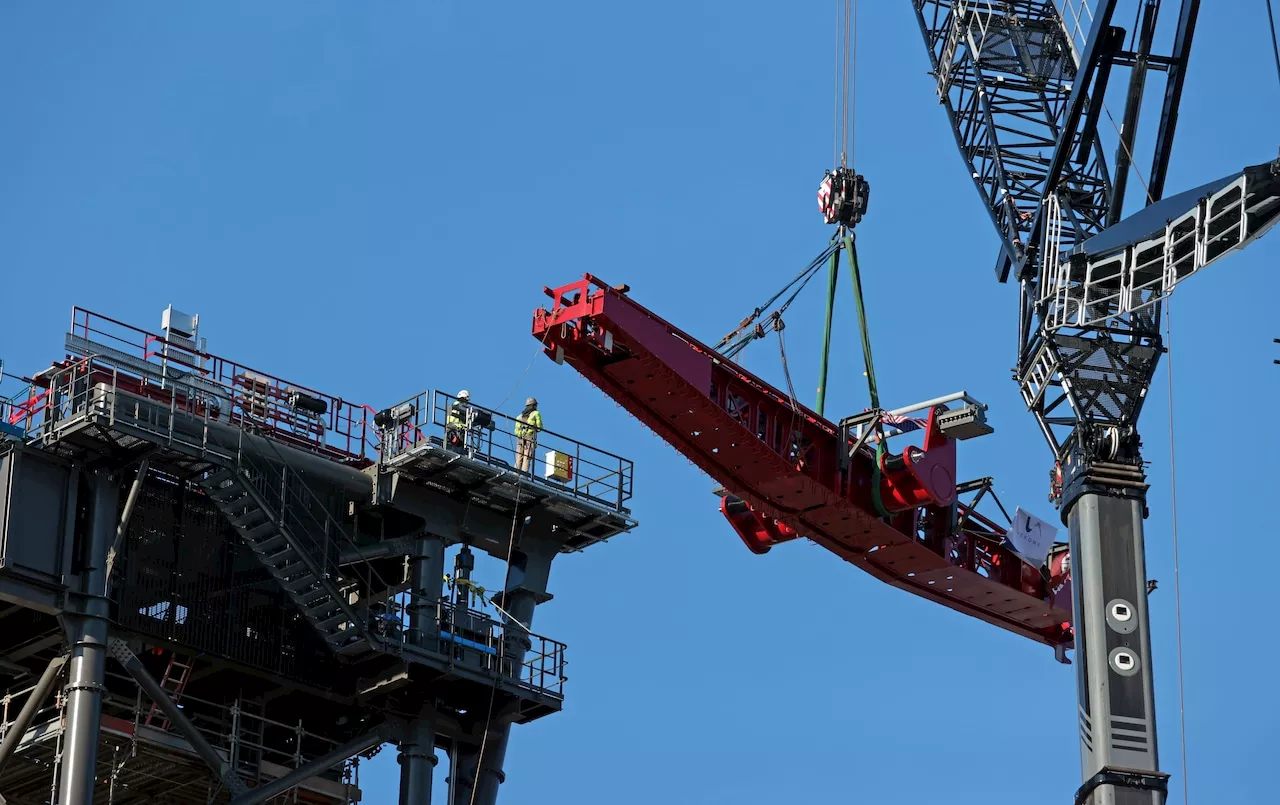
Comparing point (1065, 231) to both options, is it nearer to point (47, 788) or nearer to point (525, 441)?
point (525, 441)

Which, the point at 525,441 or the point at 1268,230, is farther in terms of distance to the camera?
the point at 525,441

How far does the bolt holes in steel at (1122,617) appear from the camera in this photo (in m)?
53.8

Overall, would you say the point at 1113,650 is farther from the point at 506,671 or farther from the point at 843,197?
the point at 506,671

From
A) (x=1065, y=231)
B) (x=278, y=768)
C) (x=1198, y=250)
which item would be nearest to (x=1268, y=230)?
(x=1198, y=250)

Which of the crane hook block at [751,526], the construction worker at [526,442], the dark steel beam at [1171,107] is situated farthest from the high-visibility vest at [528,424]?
the dark steel beam at [1171,107]

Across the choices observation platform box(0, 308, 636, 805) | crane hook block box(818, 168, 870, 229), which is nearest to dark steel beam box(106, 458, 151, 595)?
observation platform box(0, 308, 636, 805)

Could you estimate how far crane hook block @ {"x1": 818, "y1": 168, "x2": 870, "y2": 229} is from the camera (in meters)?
65.9

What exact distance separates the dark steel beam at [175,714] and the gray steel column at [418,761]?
4.05 meters

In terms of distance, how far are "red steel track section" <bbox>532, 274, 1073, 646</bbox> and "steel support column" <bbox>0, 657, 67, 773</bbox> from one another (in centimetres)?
1372

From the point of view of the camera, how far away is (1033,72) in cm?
6619

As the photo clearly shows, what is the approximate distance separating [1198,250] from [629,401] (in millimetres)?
13644

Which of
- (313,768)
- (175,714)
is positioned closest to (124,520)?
(175,714)

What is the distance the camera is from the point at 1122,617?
5384 cm

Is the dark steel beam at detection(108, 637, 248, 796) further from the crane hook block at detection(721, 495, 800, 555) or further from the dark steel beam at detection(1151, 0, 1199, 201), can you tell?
the dark steel beam at detection(1151, 0, 1199, 201)
